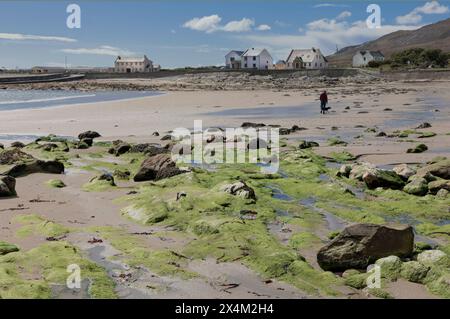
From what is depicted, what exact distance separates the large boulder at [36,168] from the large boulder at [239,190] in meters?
5.94

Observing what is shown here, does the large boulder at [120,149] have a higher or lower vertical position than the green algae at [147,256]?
higher

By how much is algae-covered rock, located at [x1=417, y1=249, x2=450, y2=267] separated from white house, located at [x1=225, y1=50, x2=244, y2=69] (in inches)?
5185

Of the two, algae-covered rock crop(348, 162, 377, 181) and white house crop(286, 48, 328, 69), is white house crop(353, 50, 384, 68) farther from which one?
algae-covered rock crop(348, 162, 377, 181)

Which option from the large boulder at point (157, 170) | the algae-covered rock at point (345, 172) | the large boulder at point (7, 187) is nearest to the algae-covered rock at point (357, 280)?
the algae-covered rock at point (345, 172)

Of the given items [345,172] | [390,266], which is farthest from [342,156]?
[390,266]

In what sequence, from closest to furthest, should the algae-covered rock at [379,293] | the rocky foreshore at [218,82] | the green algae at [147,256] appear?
1. the algae-covered rock at [379,293]
2. the green algae at [147,256]
3. the rocky foreshore at [218,82]

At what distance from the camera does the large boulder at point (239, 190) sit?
1124cm

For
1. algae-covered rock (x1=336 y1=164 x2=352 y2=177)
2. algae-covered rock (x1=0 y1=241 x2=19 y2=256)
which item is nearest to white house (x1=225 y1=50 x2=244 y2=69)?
algae-covered rock (x1=336 y1=164 x2=352 y2=177)

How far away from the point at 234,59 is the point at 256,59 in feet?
30.4

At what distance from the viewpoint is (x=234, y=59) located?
5428 inches

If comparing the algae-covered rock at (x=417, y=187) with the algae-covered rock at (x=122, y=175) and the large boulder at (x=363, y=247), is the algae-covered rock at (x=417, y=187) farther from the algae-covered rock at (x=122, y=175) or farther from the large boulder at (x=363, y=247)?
the algae-covered rock at (x=122, y=175)

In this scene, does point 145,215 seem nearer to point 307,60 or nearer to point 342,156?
point 342,156

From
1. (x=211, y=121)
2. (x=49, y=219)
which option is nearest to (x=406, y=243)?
(x=49, y=219)
